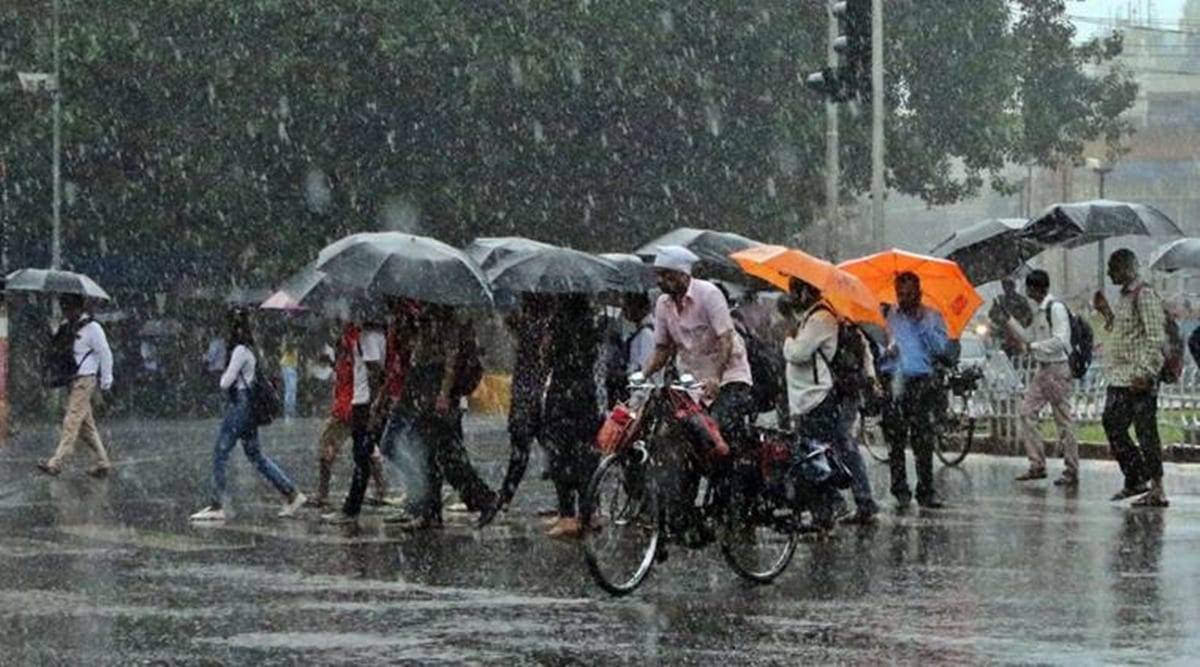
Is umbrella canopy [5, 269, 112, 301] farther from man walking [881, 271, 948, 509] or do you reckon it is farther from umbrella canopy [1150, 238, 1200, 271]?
umbrella canopy [1150, 238, 1200, 271]

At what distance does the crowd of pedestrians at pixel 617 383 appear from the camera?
1309cm

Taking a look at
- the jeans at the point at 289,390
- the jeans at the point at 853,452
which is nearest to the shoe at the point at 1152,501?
the jeans at the point at 853,452

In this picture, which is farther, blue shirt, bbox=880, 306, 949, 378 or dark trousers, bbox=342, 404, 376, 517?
blue shirt, bbox=880, 306, 949, 378

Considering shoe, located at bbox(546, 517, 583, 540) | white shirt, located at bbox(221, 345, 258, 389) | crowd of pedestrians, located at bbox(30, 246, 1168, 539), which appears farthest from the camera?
white shirt, located at bbox(221, 345, 258, 389)

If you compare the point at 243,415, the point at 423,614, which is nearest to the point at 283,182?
the point at 243,415

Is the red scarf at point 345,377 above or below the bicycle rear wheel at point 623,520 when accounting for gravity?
above

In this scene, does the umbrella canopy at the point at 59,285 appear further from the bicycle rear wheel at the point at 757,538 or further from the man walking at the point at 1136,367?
the bicycle rear wheel at the point at 757,538

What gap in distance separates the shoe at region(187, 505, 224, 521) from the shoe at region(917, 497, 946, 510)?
5.03 meters

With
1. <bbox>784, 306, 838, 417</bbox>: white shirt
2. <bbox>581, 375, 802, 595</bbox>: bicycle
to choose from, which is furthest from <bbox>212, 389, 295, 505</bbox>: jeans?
<bbox>581, 375, 802, 595</bbox>: bicycle

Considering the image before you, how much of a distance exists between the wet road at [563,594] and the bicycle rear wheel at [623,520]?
136 mm

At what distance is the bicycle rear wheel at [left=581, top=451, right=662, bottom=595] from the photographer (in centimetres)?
1137

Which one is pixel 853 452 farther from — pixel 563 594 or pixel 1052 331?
pixel 1052 331

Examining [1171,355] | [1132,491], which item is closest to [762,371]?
[1171,355]

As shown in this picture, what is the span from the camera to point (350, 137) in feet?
137
